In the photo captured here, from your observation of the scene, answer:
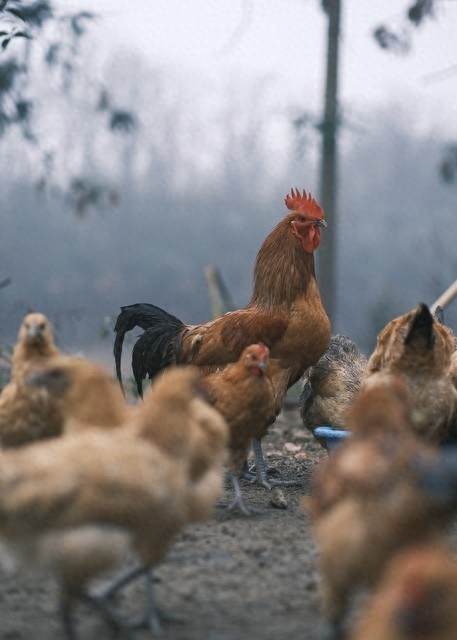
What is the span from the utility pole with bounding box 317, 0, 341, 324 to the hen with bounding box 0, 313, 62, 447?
4.49 meters

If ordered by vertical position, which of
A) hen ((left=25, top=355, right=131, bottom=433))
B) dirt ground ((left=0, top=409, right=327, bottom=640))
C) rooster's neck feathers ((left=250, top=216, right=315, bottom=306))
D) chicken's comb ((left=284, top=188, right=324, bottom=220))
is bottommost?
dirt ground ((left=0, top=409, right=327, bottom=640))

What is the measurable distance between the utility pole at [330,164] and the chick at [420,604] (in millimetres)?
5891

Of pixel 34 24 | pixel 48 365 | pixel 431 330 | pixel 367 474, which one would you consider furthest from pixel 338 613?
pixel 34 24

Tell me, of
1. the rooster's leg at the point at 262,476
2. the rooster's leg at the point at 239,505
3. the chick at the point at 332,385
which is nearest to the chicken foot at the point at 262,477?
the rooster's leg at the point at 262,476

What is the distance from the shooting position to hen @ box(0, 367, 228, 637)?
2545 millimetres

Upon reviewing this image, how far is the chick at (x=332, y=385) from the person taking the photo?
5.23m

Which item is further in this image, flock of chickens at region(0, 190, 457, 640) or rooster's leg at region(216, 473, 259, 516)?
rooster's leg at region(216, 473, 259, 516)

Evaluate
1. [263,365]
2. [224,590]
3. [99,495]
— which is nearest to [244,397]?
[263,365]

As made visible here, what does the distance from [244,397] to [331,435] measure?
69 centimetres

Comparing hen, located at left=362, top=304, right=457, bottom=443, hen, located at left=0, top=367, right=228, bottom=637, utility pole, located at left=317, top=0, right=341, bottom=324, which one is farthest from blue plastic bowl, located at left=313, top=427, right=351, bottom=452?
utility pole, located at left=317, top=0, right=341, bottom=324

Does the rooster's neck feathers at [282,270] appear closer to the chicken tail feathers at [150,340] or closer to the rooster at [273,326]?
the rooster at [273,326]

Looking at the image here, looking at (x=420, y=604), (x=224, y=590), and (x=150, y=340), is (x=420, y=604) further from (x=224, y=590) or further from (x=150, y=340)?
(x=150, y=340)

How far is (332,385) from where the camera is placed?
5.31 metres

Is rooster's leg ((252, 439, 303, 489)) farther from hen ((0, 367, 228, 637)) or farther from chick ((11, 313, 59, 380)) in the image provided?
hen ((0, 367, 228, 637))
